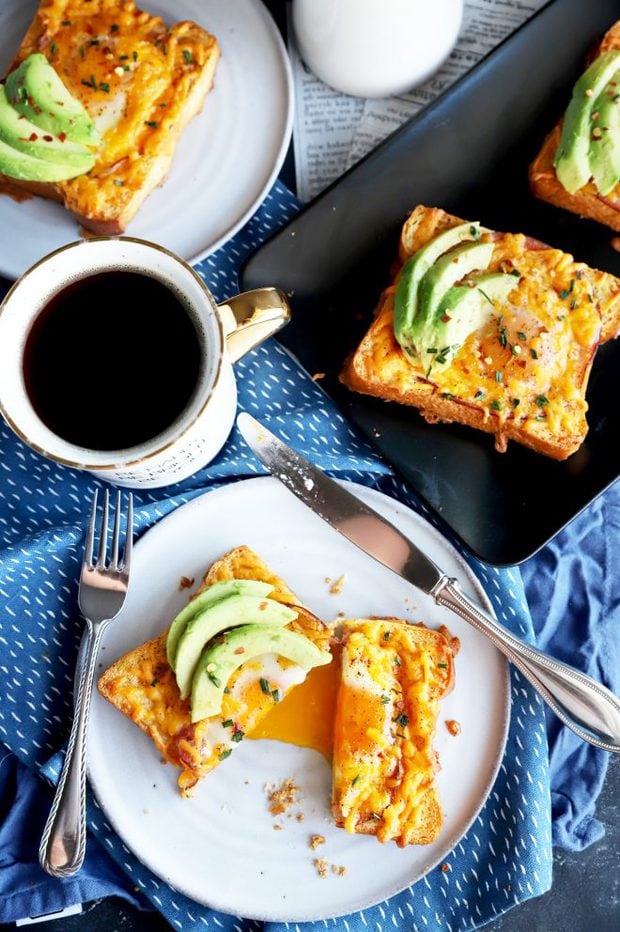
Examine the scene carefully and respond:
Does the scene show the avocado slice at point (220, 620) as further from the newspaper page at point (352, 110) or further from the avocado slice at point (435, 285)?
the newspaper page at point (352, 110)

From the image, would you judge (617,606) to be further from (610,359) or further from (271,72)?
(271,72)

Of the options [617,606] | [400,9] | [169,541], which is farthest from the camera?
[617,606]

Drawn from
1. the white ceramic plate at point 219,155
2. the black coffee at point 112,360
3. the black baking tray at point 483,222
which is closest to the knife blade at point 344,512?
the black baking tray at point 483,222

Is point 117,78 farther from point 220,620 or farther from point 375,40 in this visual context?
point 220,620

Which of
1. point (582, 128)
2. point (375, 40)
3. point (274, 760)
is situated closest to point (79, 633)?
point (274, 760)

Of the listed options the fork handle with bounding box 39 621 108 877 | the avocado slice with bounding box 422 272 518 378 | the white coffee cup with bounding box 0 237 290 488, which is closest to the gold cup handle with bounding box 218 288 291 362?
the white coffee cup with bounding box 0 237 290 488

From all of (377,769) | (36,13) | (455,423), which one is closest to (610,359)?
(455,423)
